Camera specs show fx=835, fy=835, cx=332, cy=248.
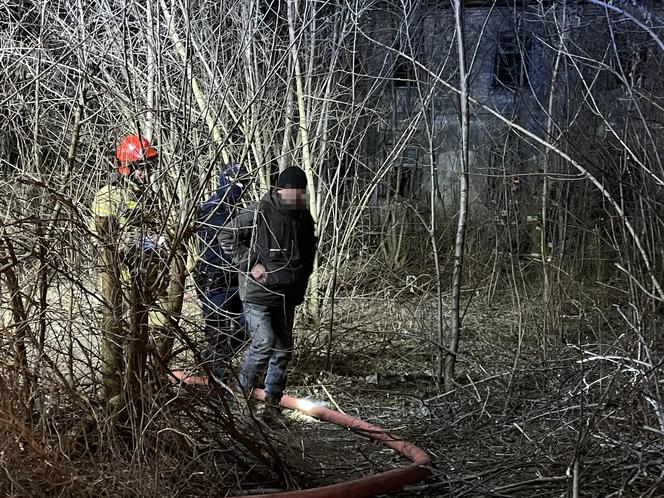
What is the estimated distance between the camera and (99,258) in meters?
4.29

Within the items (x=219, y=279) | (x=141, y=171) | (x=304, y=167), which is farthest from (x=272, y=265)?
(x=304, y=167)

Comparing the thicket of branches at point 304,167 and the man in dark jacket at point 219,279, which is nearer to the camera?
the thicket of branches at point 304,167

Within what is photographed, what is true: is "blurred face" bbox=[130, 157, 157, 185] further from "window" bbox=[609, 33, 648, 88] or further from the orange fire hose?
"window" bbox=[609, 33, 648, 88]

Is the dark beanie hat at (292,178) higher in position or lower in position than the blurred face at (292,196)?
higher

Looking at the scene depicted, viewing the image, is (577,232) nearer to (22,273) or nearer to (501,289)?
(501,289)

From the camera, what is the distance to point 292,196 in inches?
247

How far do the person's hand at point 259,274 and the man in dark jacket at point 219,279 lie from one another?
176 millimetres

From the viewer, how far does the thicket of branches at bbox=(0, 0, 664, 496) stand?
423 centimetres

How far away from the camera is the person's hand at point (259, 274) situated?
6137 mm

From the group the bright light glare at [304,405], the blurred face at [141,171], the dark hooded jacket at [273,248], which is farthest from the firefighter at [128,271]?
the bright light glare at [304,405]

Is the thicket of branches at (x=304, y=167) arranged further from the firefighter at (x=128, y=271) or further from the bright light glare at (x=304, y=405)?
the bright light glare at (x=304, y=405)

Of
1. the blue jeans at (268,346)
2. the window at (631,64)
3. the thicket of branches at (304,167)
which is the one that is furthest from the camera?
the blue jeans at (268,346)

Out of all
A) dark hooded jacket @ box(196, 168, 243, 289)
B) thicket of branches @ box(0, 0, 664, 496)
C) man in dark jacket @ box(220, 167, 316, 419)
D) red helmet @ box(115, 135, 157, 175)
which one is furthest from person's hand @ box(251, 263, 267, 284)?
red helmet @ box(115, 135, 157, 175)

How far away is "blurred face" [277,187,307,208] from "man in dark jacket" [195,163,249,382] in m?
0.33
